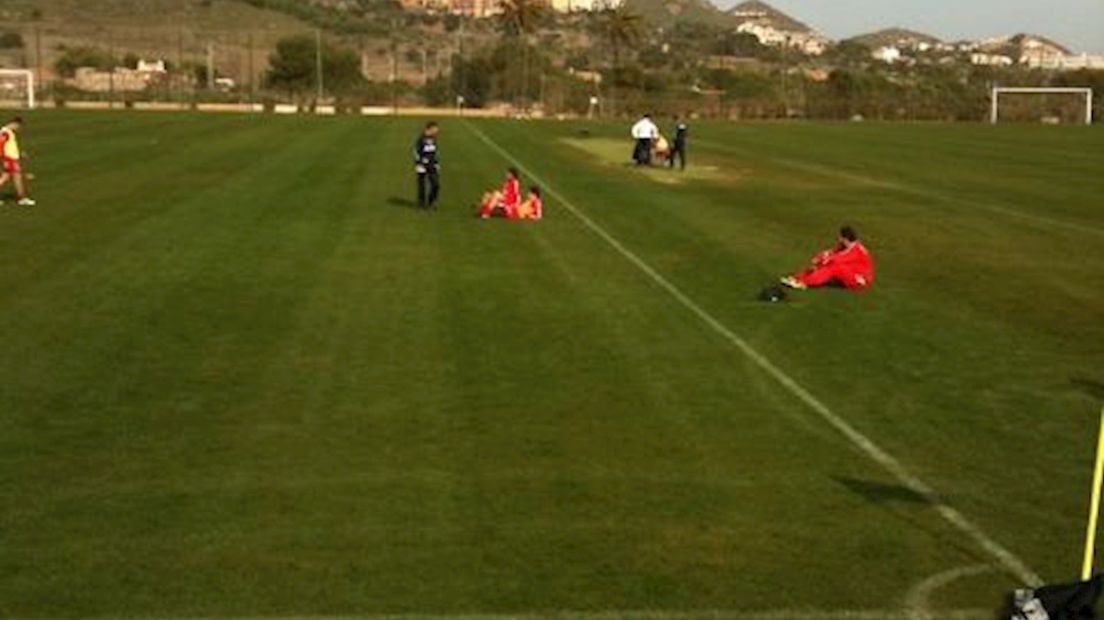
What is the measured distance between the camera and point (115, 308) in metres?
16.6

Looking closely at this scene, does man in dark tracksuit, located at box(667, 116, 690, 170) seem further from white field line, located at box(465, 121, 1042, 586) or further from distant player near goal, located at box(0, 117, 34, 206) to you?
white field line, located at box(465, 121, 1042, 586)

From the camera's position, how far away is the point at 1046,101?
380 feet

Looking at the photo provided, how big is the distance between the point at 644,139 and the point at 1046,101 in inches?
3314

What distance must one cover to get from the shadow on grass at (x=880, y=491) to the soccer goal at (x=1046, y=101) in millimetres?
92543

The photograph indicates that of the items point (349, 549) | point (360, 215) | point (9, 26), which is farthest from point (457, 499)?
point (9, 26)

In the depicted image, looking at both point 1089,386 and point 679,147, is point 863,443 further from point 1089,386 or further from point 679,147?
point 679,147

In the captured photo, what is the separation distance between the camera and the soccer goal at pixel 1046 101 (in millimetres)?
100188

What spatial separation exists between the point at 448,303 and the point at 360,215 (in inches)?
407

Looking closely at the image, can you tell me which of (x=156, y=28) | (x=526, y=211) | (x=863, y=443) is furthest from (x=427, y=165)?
(x=156, y=28)

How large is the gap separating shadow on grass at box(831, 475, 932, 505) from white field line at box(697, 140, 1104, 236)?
1848 centimetres

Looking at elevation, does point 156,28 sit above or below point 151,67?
above

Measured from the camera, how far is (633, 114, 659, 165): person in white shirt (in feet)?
137

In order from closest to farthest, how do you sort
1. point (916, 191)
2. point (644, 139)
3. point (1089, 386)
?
point (1089, 386), point (916, 191), point (644, 139)

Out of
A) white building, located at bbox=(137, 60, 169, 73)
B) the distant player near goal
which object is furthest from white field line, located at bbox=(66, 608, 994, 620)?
white building, located at bbox=(137, 60, 169, 73)
